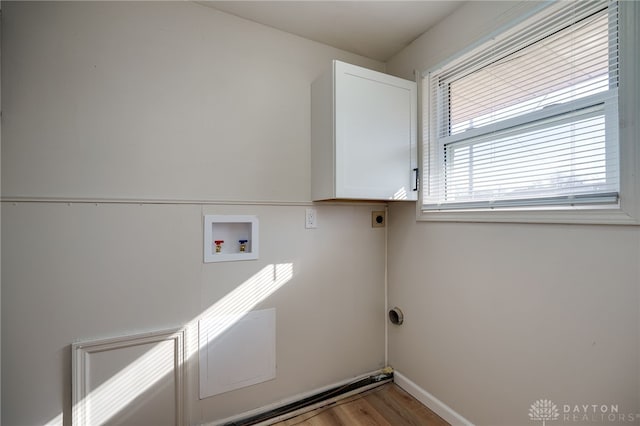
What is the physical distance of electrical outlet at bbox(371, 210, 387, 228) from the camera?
2113 millimetres

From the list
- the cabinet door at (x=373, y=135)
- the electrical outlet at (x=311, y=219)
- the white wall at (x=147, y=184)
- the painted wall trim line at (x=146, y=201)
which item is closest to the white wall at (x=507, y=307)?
the cabinet door at (x=373, y=135)

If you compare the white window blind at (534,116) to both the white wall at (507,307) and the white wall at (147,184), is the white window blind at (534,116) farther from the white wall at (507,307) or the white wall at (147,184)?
the white wall at (147,184)

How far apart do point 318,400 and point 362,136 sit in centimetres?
170

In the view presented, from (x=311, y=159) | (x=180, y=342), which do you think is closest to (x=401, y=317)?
(x=311, y=159)

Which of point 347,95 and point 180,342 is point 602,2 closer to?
point 347,95

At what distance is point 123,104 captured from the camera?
4.65 feet

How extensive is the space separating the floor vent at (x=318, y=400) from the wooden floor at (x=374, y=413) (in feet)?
0.11

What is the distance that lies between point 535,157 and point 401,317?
4.28ft

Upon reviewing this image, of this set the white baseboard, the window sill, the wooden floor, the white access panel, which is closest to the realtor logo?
the white baseboard

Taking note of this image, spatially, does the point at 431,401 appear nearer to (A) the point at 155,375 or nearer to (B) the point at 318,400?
(B) the point at 318,400

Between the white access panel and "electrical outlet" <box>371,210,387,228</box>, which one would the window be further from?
the white access panel

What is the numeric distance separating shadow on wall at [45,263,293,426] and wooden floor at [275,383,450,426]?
65 cm

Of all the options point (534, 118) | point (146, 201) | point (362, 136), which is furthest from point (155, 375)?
point (534, 118)

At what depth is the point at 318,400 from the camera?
181 centimetres
